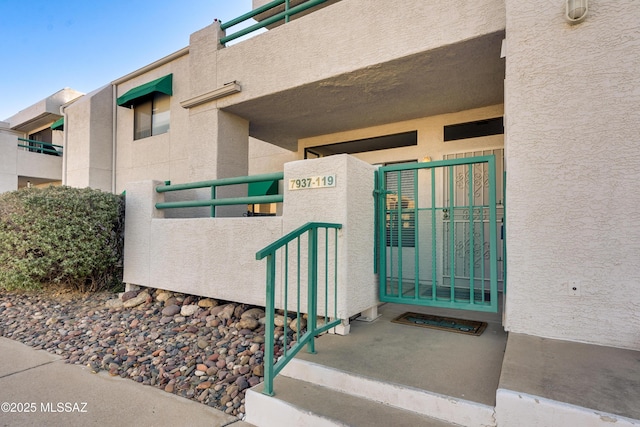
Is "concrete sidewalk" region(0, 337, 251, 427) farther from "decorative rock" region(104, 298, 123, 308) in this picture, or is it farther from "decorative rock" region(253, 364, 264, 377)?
"decorative rock" region(104, 298, 123, 308)

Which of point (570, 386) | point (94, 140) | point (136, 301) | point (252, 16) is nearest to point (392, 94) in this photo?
point (252, 16)

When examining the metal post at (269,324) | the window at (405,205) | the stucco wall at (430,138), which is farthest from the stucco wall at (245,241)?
the stucco wall at (430,138)

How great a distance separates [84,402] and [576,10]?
5122 millimetres

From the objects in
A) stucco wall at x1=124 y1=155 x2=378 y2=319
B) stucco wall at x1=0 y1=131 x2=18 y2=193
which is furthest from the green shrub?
stucco wall at x1=0 y1=131 x2=18 y2=193

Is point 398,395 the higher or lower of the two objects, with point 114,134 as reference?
lower

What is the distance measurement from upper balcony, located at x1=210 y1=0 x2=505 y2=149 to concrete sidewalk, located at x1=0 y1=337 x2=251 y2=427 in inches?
167

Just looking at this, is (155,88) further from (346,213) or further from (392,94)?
(346,213)

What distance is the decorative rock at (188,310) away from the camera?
15.5ft

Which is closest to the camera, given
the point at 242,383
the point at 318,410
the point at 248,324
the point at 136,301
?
the point at 318,410

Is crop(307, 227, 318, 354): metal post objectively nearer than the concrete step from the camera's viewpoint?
No

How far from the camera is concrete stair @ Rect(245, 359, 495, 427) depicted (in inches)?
82.7

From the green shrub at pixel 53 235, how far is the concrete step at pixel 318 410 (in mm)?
4544

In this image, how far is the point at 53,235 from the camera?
5.30 m

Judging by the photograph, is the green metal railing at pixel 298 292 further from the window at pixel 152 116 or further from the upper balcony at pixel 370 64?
the window at pixel 152 116
